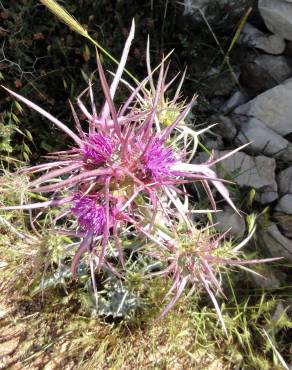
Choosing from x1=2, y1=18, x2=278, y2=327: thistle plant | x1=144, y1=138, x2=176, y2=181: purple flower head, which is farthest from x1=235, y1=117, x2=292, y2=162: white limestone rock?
x1=144, y1=138, x2=176, y2=181: purple flower head

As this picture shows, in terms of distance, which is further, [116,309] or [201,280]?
[116,309]

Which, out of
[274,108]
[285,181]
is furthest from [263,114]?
[285,181]

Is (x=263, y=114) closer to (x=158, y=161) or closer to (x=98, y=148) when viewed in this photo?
(x=158, y=161)

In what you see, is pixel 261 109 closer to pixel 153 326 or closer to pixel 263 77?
pixel 263 77

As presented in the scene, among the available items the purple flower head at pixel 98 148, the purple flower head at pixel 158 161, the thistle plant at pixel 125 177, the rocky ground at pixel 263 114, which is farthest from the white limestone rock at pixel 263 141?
the purple flower head at pixel 98 148

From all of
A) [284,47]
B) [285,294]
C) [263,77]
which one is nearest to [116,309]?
[285,294]

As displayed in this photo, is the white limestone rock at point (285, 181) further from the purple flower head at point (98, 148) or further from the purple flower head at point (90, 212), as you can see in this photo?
the purple flower head at point (98, 148)
